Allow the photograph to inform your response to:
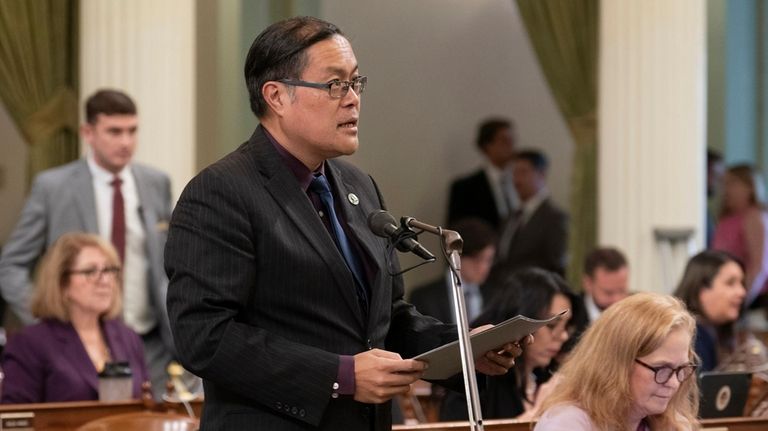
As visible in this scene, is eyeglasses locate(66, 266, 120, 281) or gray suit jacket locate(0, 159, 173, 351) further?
gray suit jacket locate(0, 159, 173, 351)

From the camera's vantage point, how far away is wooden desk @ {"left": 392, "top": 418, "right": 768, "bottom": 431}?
416cm

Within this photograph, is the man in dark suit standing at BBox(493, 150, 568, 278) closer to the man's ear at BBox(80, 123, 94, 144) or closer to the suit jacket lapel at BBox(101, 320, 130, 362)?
the man's ear at BBox(80, 123, 94, 144)

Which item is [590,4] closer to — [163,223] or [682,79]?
[682,79]

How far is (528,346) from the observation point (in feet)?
17.2

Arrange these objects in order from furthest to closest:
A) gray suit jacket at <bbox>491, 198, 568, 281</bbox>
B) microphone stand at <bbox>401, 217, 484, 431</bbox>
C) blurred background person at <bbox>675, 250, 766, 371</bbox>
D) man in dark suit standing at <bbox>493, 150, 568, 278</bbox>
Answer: gray suit jacket at <bbox>491, 198, 568, 281</bbox>, man in dark suit standing at <bbox>493, 150, 568, 278</bbox>, blurred background person at <bbox>675, 250, 766, 371</bbox>, microphone stand at <bbox>401, 217, 484, 431</bbox>

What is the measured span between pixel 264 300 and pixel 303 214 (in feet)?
0.61

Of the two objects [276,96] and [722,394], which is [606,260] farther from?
[276,96]

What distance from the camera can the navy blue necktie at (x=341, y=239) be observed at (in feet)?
9.54

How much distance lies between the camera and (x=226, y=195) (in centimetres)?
282

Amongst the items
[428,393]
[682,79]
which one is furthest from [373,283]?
[682,79]

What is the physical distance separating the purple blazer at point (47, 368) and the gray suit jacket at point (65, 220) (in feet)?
1.82

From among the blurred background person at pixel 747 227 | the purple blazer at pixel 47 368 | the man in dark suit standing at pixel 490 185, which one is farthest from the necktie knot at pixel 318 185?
the man in dark suit standing at pixel 490 185

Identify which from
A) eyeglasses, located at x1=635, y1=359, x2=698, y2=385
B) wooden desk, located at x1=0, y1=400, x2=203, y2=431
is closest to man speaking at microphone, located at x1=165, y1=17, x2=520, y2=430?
eyeglasses, located at x1=635, y1=359, x2=698, y2=385

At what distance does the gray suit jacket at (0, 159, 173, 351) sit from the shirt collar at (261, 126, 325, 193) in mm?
3223
